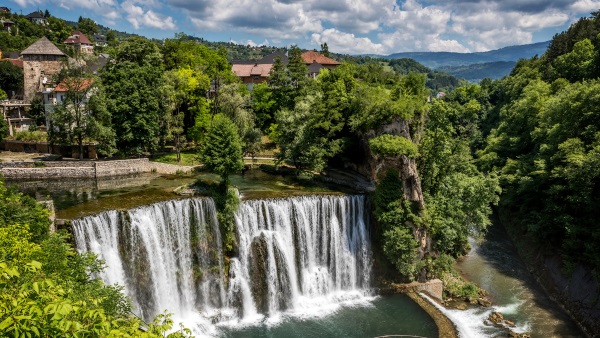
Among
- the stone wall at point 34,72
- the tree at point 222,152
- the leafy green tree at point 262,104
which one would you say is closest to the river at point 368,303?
the tree at point 222,152

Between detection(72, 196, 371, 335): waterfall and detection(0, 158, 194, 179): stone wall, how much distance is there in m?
14.6

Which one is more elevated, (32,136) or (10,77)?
(10,77)

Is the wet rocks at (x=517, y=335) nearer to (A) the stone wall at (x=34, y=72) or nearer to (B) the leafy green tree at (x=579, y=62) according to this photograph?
(B) the leafy green tree at (x=579, y=62)

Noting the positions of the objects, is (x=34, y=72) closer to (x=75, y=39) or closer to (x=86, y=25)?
(x=75, y=39)

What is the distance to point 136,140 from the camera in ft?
142

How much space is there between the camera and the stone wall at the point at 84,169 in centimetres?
3916

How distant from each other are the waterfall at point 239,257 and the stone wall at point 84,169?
14584mm

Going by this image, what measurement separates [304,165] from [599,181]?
2497cm

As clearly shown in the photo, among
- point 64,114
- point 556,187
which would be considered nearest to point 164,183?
point 64,114

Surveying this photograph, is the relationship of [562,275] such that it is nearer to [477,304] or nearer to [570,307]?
[570,307]

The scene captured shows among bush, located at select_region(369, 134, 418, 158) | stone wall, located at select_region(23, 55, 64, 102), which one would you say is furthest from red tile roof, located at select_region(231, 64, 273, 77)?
bush, located at select_region(369, 134, 418, 158)

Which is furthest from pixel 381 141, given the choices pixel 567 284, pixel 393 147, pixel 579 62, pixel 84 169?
pixel 579 62

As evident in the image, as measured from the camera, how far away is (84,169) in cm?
4053

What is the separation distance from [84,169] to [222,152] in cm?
1874
